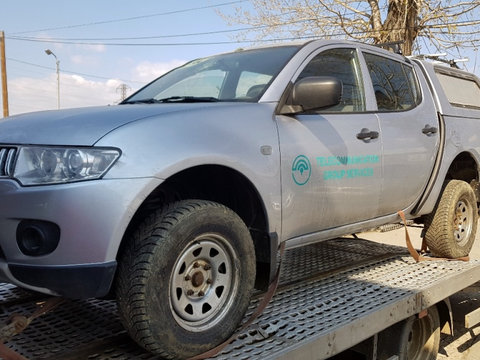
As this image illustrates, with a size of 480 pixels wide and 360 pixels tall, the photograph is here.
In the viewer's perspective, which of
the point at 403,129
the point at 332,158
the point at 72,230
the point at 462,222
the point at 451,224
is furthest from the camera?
the point at 462,222

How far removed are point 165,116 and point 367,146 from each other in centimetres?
159

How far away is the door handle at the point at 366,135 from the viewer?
3.17 meters

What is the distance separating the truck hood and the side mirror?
2.25 feet

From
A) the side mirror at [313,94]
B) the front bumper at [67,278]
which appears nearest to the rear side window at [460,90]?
the side mirror at [313,94]

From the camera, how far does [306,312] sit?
2818 mm

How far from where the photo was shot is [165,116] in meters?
2.19

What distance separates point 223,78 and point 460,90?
2835 millimetres

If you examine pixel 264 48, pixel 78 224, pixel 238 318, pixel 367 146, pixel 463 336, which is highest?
pixel 264 48

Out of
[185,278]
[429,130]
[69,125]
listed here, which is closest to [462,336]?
[429,130]

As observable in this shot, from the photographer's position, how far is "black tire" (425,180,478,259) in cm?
417

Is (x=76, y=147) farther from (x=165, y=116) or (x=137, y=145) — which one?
(x=165, y=116)

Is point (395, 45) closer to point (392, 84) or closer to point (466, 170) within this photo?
point (392, 84)

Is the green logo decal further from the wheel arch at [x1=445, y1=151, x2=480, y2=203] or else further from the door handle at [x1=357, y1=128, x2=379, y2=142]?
the wheel arch at [x1=445, y1=151, x2=480, y2=203]

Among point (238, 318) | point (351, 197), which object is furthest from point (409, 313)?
point (238, 318)
